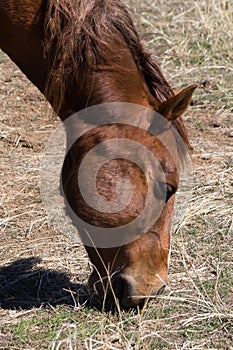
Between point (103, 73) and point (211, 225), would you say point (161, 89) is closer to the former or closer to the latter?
point (103, 73)

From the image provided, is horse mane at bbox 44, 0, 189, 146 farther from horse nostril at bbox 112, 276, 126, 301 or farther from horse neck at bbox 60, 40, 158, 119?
horse nostril at bbox 112, 276, 126, 301

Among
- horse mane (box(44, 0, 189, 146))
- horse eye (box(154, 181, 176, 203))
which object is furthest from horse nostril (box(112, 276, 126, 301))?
horse mane (box(44, 0, 189, 146))

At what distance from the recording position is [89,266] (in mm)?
4004

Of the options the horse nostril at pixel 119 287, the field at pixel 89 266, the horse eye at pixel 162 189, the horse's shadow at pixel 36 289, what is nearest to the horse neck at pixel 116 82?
the field at pixel 89 266

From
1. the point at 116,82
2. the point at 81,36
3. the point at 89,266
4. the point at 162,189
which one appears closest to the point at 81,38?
the point at 81,36

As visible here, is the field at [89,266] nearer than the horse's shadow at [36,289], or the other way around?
the field at [89,266]

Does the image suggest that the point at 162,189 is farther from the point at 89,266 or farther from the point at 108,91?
the point at 89,266

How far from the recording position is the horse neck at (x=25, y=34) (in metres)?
3.38

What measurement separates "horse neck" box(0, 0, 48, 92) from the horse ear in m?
0.56

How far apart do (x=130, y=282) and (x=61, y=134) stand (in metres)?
2.83

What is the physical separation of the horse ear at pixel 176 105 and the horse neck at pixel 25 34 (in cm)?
56

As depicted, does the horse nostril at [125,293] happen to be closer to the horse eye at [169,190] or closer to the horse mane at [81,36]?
the horse eye at [169,190]

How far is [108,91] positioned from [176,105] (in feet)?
1.03

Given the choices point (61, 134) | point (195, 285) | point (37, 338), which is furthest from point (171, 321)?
point (61, 134)
